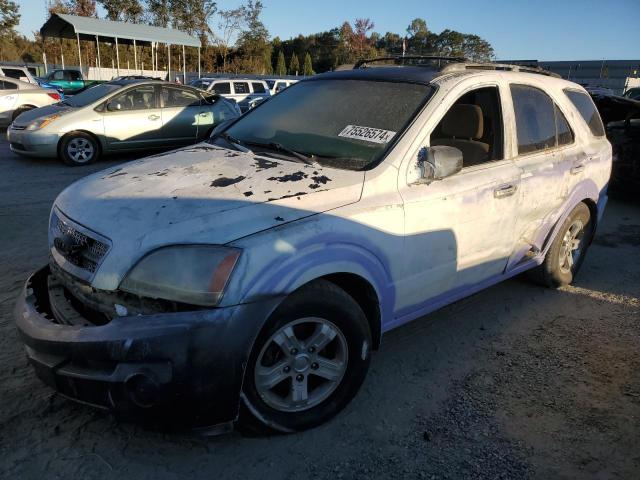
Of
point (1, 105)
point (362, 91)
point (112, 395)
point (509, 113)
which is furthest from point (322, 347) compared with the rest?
point (1, 105)

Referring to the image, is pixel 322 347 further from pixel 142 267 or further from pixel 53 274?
pixel 53 274

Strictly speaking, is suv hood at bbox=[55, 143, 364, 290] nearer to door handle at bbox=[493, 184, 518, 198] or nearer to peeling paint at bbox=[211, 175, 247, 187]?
peeling paint at bbox=[211, 175, 247, 187]

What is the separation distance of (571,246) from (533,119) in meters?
1.35

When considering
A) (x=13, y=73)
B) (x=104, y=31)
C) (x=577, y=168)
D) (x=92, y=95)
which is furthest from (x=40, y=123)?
(x=104, y=31)

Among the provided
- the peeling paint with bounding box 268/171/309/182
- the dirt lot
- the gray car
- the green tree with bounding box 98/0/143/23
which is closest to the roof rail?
the peeling paint with bounding box 268/171/309/182

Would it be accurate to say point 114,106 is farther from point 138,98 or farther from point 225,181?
point 225,181

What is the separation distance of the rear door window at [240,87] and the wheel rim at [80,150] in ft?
27.2

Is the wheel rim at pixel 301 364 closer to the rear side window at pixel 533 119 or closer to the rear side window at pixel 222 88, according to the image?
the rear side window at pixel 533 119

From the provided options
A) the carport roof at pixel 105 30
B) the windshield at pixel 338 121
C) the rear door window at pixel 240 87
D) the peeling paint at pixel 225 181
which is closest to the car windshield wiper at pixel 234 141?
the windshield at pixel 338 121

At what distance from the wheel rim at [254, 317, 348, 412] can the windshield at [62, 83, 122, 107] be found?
28.8 feet

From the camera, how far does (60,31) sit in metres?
25.2

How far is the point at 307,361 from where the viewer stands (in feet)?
8.02

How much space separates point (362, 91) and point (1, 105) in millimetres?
13046

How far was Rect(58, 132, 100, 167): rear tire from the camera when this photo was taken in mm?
9195
